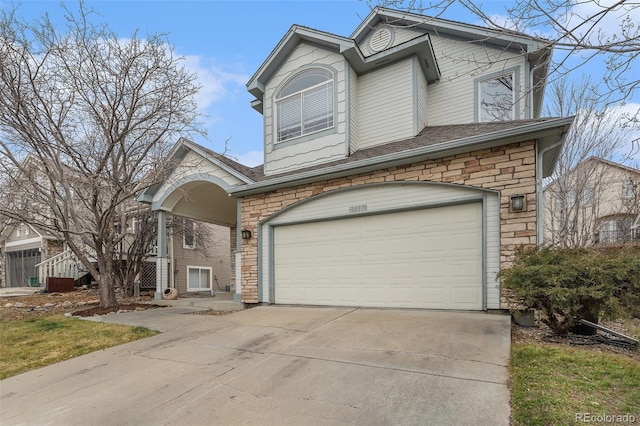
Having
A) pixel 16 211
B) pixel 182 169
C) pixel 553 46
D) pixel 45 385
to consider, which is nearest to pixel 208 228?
pixel 182 169

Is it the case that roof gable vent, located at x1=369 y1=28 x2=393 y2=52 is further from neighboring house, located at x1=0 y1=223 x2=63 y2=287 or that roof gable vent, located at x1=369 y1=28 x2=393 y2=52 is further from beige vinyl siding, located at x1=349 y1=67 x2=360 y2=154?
neighboring house, located at x1=0 y1=223 x2=63 y2=287

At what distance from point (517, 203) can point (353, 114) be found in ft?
15.3

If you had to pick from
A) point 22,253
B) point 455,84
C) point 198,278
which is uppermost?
point 455,84

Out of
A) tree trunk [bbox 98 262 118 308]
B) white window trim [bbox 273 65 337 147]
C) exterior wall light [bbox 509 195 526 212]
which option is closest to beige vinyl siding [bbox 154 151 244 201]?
white window trim [bbox 273 65 337 147]

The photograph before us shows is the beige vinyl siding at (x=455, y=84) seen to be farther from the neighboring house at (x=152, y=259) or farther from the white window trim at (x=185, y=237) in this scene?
the white window trim at (x=185, y=237)

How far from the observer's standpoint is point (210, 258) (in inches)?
762

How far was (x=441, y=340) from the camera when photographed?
4.88 metres

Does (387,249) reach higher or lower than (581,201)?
lower

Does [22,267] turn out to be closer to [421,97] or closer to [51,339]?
[51,339]

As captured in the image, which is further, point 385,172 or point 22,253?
point 22,253

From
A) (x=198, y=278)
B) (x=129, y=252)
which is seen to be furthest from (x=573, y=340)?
(x=129, y=252)

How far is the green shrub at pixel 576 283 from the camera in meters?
4.45

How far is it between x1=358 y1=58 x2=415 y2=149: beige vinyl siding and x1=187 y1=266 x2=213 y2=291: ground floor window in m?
9.13

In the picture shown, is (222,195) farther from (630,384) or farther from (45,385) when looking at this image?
(630,384)
